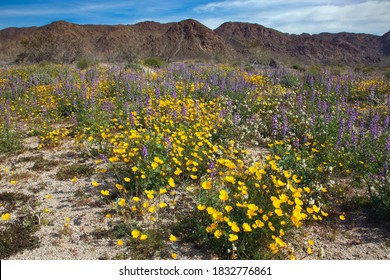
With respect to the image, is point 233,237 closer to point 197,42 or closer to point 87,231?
point 87,231

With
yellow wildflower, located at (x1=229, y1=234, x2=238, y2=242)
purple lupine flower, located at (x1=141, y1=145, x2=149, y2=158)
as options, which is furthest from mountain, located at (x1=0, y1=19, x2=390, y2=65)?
yellow wildflower, located at (x1=229, y1=234, x2=238, y2=242)

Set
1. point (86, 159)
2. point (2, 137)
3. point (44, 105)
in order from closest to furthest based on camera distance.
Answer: point (86, 159)
point (2, 137)
point (44, 105)

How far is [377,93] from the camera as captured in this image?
11.4m

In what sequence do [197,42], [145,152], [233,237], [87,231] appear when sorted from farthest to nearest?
[197,42], [145,152], [87,231], [233,237]

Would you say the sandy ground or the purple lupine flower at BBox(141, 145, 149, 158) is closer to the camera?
the sandy ground

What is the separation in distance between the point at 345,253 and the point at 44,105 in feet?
31.3

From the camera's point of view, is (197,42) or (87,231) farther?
(197,42)

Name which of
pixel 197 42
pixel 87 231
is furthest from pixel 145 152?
pixel 197 42

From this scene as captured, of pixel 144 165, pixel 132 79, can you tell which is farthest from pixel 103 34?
pixel 144 165

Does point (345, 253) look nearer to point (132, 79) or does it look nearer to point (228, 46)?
point (132, 79)

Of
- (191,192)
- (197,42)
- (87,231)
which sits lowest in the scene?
(87,231)

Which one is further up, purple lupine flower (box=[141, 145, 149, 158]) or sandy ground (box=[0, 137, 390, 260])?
purple lupine flower (box=[141, 145, 149, 158])

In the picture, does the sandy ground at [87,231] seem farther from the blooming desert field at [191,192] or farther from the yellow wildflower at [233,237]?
Answer: the yellow wildflower at [233,237]

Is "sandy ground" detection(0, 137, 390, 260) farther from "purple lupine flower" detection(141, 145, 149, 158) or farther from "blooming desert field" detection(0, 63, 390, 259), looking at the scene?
"purple lupine flower" detection(141, 145, 149, 158)
